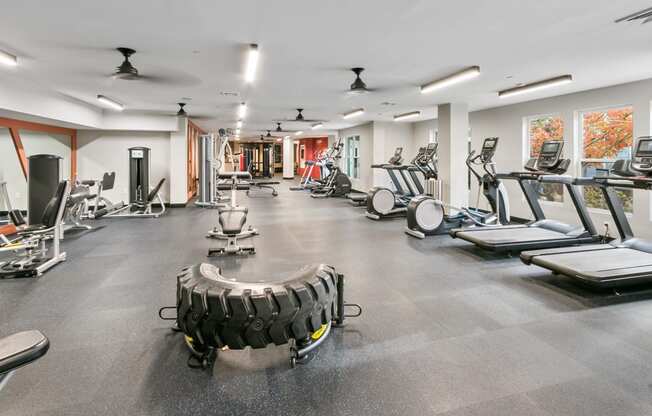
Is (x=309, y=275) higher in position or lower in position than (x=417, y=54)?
lower

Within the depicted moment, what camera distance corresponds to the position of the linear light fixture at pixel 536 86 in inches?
210

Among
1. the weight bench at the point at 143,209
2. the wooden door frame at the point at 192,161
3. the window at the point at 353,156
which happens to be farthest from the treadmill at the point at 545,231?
the window at the point at 353,156

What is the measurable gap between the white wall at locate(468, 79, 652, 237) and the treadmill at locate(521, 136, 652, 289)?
173 centimetres

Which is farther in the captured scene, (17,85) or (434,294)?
(17,85)

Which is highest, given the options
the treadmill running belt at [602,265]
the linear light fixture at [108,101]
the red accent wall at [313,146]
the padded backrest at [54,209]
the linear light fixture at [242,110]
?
the red accent wall at [313,146]

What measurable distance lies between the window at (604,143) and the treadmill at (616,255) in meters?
1.76

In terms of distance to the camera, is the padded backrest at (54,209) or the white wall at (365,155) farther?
the white wall at (365,155)

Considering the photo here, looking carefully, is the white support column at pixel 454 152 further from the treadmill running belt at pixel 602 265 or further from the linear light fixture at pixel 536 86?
the treadmill running belt at pixel 602 265

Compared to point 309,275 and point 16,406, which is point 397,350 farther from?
point 16,406

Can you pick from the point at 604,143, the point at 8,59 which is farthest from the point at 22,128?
the point at 604,143

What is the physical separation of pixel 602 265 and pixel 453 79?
118 inches

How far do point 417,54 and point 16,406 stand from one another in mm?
4475

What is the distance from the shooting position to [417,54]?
4305 millimetres

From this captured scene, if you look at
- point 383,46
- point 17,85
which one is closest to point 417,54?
point 383,46
